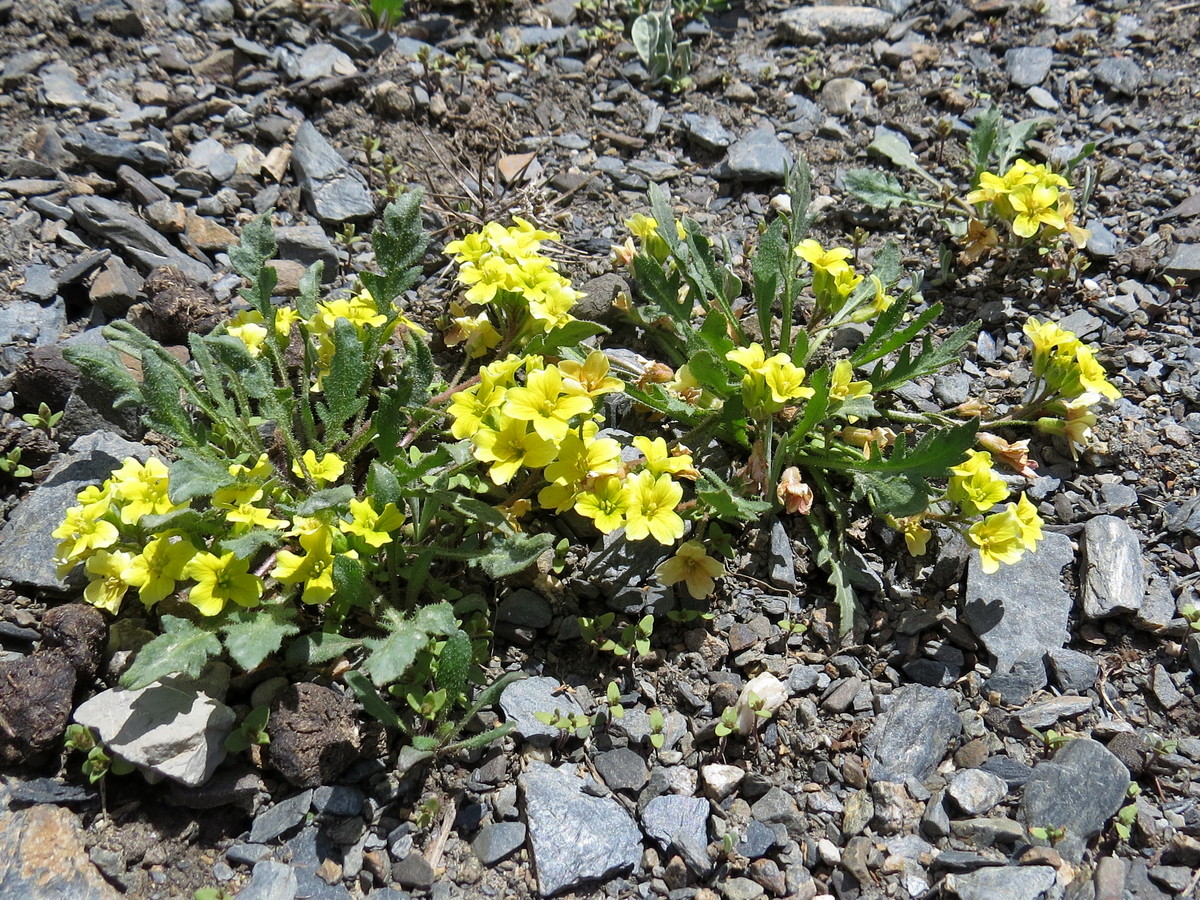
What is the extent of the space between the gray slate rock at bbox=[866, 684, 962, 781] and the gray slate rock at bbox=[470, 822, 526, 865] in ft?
3.77

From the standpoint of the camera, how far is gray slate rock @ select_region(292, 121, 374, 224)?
4.56m

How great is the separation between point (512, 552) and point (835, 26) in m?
4.36

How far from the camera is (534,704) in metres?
3.08

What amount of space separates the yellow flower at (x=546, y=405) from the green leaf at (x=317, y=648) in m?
0.89

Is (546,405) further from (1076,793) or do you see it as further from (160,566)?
(1076,793)

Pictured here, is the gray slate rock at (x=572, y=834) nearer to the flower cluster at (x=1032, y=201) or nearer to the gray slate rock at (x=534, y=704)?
the gray slate rock at (x=534, y=704)

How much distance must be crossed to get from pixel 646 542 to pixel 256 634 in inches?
55.5

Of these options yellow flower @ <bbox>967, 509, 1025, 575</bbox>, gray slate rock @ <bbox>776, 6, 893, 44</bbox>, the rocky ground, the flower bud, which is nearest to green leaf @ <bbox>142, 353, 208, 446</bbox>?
the rocky ground

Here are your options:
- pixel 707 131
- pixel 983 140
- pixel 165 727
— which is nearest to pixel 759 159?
pixel 707 131

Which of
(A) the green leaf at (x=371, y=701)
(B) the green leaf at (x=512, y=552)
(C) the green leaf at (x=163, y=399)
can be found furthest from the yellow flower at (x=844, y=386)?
(C) the green leaf at (x=163, y=399)

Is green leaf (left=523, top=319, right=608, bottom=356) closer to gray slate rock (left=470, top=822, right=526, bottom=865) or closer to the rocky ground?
the rocky ground

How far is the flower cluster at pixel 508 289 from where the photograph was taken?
3441 mm

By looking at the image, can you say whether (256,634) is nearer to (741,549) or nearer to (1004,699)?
(741,549)

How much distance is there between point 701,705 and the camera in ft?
10.3
